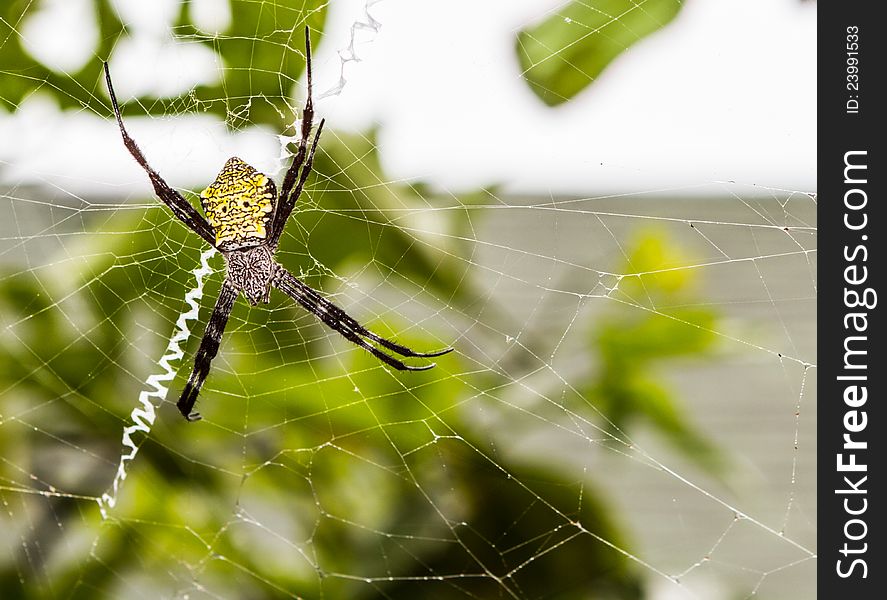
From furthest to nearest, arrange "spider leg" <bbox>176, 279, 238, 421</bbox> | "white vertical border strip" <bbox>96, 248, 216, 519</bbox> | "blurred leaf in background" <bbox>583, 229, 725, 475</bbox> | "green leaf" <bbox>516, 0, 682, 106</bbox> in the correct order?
1. "spider leg" <bbox>176, 279, 238, 421</bbox>
2. "white vertical border strip" <bbox>96, 248, 216, 519</bbox>
3. "blurred leaf in background" <bbox>583, 229, 725, 475</bbox>
4. "green leaf" <bbox>516, 0, 682, 106</bbox>

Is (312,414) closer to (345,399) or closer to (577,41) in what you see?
(345,399)

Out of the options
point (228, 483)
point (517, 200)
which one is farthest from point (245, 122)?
point (517, 200)

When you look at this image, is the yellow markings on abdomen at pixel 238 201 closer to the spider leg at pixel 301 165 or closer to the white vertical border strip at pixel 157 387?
the spider leg at pixel 301 165

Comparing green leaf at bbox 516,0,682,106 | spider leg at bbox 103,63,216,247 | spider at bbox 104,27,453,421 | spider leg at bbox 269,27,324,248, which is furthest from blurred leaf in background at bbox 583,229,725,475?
spider leg at bbox 103,63,216,247

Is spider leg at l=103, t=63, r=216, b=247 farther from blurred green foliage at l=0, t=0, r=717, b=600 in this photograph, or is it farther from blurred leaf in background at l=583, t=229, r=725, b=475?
blurred leaf in background at l=583, t=229, r=725, b=475

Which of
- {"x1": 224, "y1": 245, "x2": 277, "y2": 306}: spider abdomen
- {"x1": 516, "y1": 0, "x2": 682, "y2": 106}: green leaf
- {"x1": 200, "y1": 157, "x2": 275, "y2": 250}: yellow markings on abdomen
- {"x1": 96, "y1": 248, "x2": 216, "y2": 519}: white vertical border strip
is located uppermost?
{"x1": 516, "y1": 0, "x2": 682, "y2": 106}: green leaf

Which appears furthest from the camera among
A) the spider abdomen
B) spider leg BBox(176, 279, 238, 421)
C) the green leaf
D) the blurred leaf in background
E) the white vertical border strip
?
spider leg BBox(176, 279, 238, 421)

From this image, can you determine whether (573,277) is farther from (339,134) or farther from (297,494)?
(297,494)
